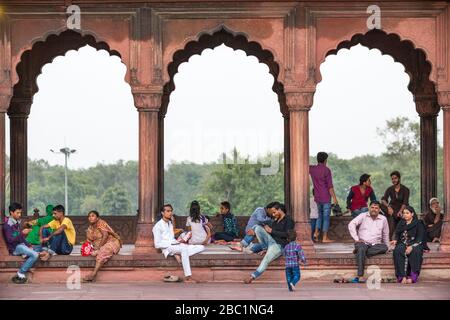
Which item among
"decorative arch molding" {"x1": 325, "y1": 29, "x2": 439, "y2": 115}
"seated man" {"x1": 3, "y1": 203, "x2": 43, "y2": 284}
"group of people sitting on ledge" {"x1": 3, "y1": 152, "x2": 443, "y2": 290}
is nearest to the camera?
"group of people sitting on ledge" {"x1": 3, "y1": 152, "x2": 443, "y2": 290}

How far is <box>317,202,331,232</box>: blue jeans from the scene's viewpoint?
63.8ft

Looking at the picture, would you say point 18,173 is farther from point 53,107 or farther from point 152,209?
point 53,107

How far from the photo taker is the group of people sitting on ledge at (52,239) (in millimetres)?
16828

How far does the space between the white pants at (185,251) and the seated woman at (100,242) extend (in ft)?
2.67

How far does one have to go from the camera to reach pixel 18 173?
2069cm

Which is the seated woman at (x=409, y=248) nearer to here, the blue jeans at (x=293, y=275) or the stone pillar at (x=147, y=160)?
the blue jeans at (x=293, y=275)

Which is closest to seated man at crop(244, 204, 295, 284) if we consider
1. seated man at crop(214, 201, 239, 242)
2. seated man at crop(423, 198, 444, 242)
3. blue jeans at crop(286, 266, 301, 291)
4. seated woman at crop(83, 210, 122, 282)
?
blue jeans at crop(286, 266, 301, 291)

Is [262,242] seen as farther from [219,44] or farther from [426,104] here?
[426,104]

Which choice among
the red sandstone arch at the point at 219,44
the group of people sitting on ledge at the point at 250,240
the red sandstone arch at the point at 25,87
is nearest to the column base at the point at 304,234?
the group of people sitting on ledge at the point at 250,240

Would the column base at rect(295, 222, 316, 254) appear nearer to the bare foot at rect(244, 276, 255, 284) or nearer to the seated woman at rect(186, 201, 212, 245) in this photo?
the bare foot at rect(244, 276, 255, 284)

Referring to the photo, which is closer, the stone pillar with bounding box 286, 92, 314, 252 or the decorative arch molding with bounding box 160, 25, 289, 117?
the stone pillar with bounding box 286, 92, 314, 252

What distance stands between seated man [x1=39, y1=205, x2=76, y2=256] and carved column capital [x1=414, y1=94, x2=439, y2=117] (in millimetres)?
6783

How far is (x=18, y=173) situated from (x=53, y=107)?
1954 inches

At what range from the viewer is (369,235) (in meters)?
17.0
